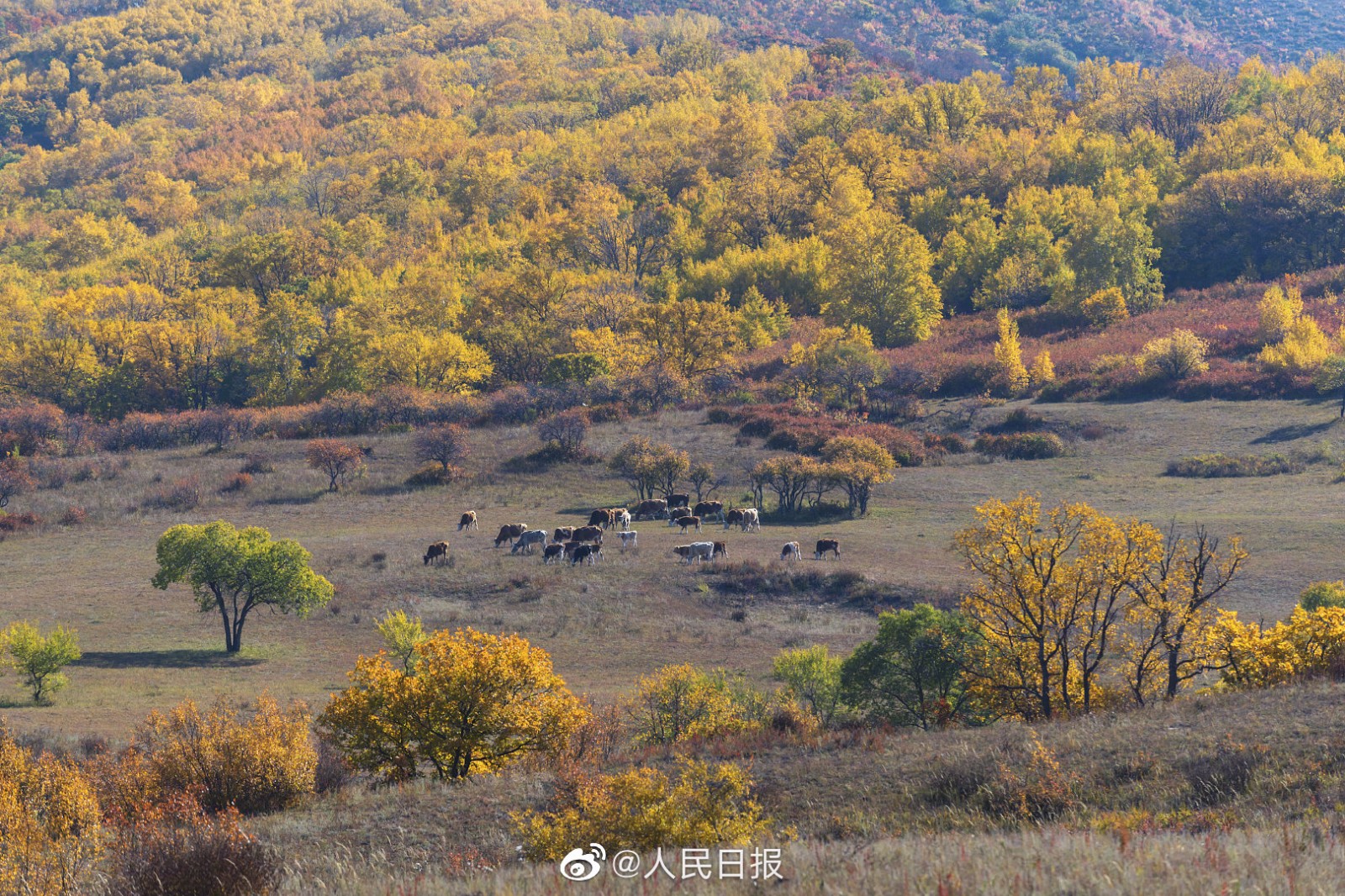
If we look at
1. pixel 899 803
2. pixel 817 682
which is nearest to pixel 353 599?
pixel 817 682

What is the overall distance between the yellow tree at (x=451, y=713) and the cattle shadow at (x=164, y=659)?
64.1 ft

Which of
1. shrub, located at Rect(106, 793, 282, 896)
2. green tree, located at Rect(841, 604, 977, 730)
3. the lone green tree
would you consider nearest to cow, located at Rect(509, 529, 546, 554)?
the lone green tree

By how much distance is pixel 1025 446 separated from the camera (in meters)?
66.6

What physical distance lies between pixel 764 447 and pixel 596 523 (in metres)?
17.9

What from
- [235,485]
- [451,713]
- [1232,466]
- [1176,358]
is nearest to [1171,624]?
[451,713]

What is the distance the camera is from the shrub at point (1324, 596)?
30953 mm

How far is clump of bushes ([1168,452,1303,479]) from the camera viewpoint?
5784 centimetres

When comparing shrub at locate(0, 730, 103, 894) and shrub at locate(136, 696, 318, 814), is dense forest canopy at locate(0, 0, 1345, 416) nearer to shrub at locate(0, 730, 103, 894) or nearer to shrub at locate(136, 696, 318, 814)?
shrub at locate(136, 696, 318, 814)

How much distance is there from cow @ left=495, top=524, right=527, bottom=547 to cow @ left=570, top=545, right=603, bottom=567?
4877 millimetres

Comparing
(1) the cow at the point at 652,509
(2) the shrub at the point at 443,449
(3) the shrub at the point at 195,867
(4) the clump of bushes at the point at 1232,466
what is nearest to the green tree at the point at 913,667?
(3) the shrub at the point at 195,867

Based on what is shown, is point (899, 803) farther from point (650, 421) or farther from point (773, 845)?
point (650, 421)

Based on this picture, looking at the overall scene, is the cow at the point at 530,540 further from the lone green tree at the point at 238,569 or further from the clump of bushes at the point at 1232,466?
the clump of bushes at the point at 1232,466

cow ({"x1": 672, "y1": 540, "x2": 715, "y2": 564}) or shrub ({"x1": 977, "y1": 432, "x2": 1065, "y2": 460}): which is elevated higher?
shrub ({"x1": 977, "y1": 432, "x2": 1065, "y2": 460})

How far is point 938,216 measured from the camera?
12019 cm
